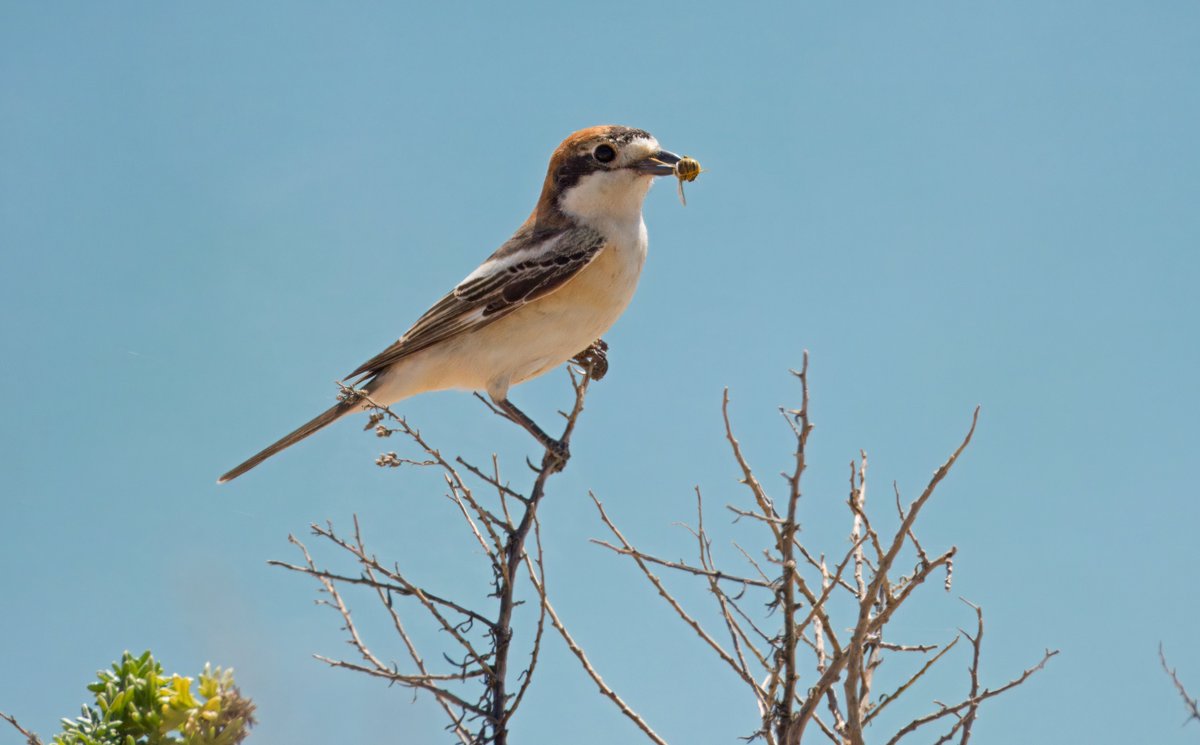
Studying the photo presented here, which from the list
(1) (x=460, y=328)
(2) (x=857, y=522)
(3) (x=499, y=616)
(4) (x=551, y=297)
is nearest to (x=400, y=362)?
(1) (x=460, y=328)

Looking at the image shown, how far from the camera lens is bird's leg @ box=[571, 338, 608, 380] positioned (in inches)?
243

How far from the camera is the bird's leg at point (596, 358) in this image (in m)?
6.16

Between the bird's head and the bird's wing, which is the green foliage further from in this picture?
the bird's head

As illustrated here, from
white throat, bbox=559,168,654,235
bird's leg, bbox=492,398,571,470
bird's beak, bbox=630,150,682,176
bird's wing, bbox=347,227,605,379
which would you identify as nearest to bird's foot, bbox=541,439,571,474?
bird's leg, bbox=492,398,571,470

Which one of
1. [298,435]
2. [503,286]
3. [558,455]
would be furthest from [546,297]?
[298,435]

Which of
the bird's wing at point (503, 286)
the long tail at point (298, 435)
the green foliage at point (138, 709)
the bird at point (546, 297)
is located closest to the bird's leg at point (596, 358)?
the bird at point (546, 297)

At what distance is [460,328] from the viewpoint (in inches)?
234

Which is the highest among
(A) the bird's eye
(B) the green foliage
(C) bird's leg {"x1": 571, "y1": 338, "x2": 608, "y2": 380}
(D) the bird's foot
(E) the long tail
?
(A) the bird's eye

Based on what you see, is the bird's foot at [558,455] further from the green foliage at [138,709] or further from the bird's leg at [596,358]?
the green foliage at [138,709]

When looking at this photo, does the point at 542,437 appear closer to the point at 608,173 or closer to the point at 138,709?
the point at 608,173

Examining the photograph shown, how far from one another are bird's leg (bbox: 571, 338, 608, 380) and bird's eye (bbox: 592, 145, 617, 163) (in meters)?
0.97

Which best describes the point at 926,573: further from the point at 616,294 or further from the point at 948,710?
the point at 616,294

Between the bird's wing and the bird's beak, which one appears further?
the bird's beak

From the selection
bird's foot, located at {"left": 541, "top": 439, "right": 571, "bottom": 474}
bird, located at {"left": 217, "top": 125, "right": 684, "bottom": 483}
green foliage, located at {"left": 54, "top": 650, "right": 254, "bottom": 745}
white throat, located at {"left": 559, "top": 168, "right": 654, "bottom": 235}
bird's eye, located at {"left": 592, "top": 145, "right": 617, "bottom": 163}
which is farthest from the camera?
bird's eye, located at {"left": 592, "top": 145, "right": 617, "bottom": 163}
